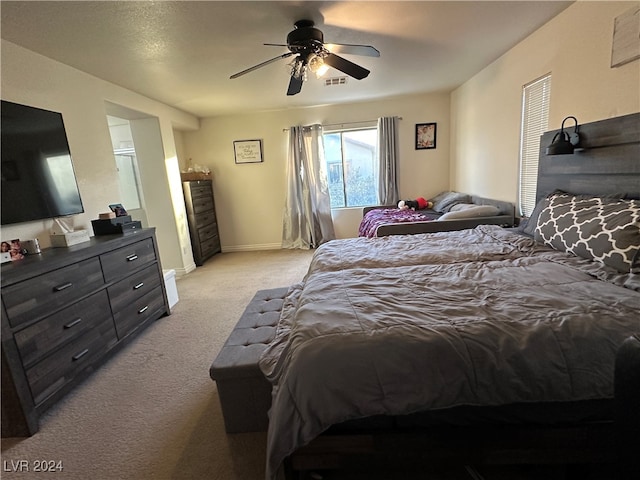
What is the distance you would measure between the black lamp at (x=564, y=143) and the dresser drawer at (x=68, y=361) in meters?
3.49

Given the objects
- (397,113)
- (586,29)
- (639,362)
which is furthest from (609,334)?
(397,113)

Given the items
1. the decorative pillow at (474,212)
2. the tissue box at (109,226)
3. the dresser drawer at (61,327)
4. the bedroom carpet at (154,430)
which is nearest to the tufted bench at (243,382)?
the bedroom carpet at (154,430)

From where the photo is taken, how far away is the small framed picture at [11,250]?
1829mm

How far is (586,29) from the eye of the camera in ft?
6.66

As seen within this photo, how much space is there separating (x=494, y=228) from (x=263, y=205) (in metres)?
3.74

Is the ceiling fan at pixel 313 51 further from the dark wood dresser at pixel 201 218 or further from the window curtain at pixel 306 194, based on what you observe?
the dark wood dresser at pixel 201 218

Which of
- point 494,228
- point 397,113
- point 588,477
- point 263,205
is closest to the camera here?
point 588,477

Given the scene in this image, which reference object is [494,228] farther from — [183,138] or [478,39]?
[183,138]

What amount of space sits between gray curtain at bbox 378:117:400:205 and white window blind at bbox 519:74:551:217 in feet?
6.80

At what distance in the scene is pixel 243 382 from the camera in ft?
4.68

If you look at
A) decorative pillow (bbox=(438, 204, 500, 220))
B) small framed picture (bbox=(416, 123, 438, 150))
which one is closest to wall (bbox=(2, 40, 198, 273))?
decorative pillow (bbox=(438, 204, 500, 220))

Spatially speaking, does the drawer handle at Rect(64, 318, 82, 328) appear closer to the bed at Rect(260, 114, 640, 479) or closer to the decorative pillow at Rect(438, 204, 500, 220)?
the bed at Rect(260, 114, 640, 479)

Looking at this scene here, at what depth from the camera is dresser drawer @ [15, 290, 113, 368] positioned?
63.5 inches

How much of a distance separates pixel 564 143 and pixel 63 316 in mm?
3515
